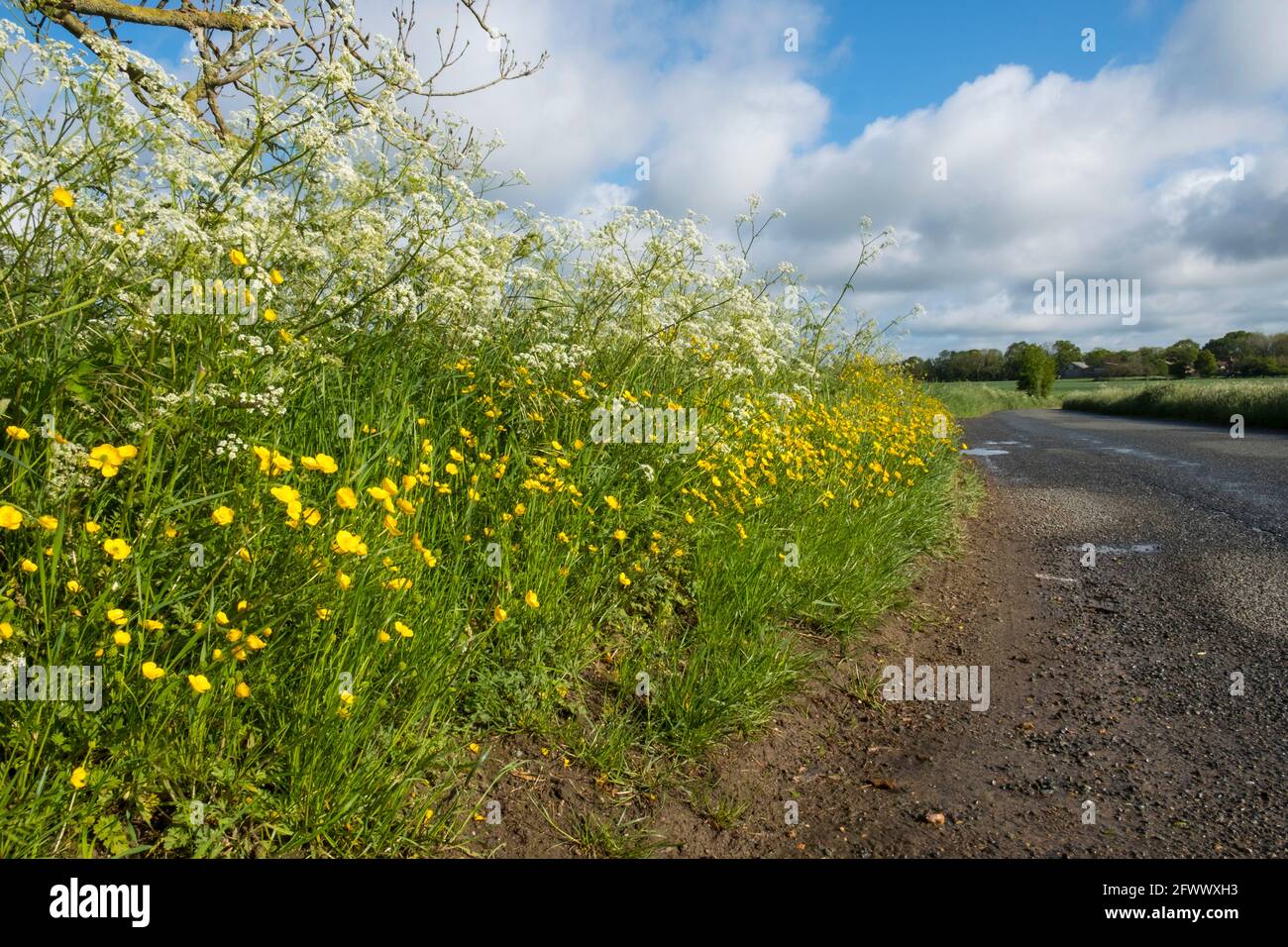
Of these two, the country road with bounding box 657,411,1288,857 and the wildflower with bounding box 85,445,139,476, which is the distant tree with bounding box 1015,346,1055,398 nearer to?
the country road with bounding box 657,411,1288,857

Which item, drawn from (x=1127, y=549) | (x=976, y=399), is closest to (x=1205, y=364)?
(x=976, y=399)

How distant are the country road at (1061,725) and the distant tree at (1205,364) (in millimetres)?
54650

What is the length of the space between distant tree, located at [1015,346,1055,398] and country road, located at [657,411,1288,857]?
53175 mm

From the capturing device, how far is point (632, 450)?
183 inches

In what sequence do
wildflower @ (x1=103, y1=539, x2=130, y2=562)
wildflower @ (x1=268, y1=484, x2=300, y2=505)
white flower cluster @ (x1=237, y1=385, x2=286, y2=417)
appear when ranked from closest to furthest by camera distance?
wildflower @ (x1=103, y1=539, x2=130, y2=562), wildflower @ (x1=268, y1=484, x2=300, y2=505), white flower cluster @ (x1=237, y1=385, x2=286, y2=417)

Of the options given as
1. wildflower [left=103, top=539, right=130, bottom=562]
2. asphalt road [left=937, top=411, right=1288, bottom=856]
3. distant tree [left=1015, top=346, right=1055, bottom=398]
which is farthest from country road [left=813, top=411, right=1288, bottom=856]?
distant tree [left=1015, top=346, right=1055, bottom=398]

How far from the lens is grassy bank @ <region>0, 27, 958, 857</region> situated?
2168 mm

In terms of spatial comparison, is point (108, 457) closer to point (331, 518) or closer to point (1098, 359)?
point (331, 518)

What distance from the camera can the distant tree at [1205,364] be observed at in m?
51.0

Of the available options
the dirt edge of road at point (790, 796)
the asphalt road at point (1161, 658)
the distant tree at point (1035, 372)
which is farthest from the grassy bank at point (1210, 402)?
the dirt edge of road at point (790, 796)

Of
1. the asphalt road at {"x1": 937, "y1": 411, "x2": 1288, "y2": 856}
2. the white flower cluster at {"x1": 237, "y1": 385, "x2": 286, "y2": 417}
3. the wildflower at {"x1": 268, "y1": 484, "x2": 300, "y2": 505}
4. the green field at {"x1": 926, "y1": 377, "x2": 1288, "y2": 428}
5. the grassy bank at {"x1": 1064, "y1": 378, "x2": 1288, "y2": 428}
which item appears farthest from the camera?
the green field at {"x1": 926, "y1": 377, "x2": 1288, "y2": 428}

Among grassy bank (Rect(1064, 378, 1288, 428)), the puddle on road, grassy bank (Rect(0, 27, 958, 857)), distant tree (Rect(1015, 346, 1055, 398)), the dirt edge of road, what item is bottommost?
the dirt edge of road

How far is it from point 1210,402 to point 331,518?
31211 mm

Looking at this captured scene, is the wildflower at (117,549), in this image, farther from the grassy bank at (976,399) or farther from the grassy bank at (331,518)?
the grassy bank at (976,399)
